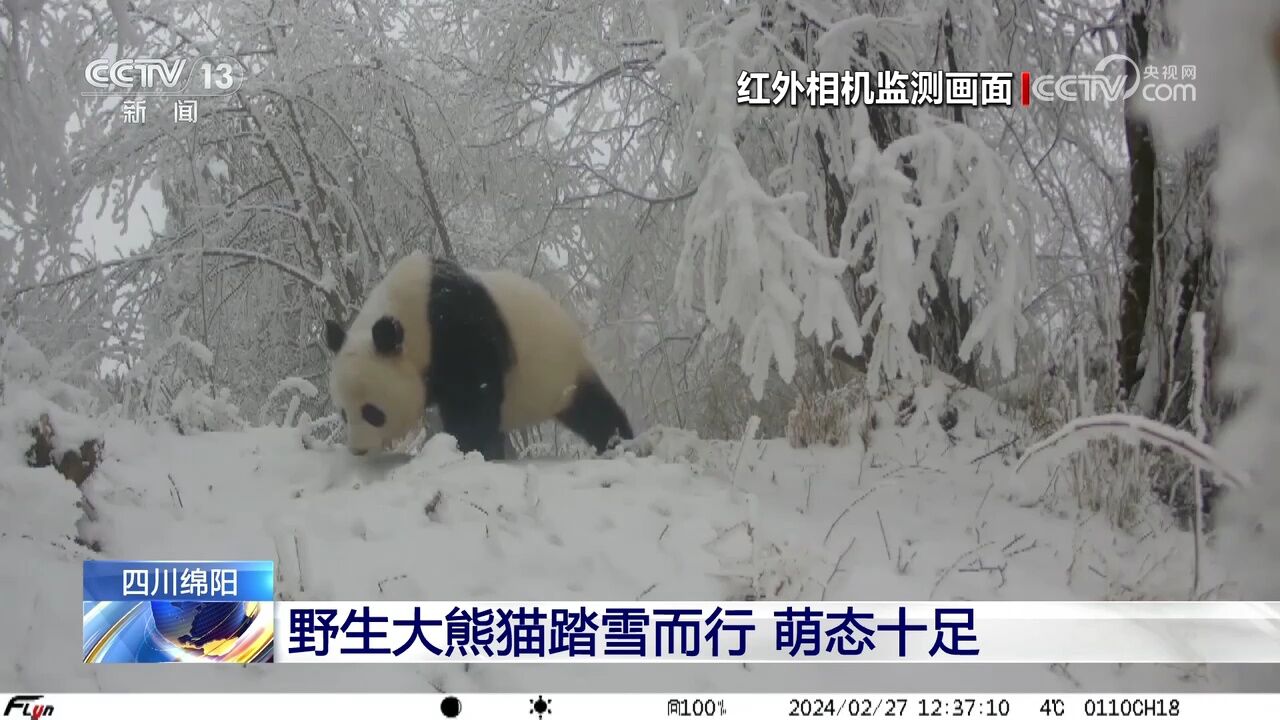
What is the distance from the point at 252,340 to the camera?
5.83ft

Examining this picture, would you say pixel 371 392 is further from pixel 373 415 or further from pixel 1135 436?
pixel 1135 436

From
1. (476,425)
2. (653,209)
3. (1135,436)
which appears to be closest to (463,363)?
(476,425)

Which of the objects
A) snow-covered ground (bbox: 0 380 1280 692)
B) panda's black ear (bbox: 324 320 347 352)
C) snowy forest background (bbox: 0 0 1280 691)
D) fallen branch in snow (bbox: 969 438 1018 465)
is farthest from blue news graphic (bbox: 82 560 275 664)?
fallen branch in snow (bbox: 969 438 1018 465)

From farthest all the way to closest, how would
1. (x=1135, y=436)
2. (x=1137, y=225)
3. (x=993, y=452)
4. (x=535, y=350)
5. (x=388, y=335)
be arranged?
1. (x=535, y=350)
2. (x=388, y=335)
3. (x=1137, y=225)
4. (x=993, y=452)
5. (x=1135, y=436)

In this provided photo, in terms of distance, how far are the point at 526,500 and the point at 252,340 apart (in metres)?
0.75

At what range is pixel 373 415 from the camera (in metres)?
1.90

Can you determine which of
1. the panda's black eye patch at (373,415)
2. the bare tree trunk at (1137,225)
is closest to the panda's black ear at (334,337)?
the panda's black eye patch at (373,415)

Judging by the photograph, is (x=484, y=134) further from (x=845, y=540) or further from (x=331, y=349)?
(x=845, y=540)
